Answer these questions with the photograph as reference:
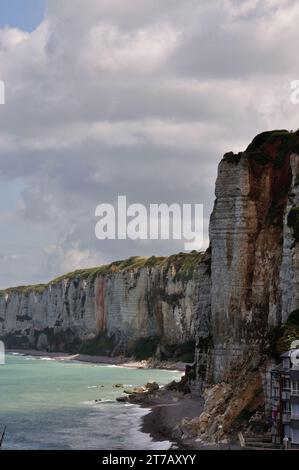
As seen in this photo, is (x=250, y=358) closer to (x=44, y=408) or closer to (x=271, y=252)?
(x=271, y=252)

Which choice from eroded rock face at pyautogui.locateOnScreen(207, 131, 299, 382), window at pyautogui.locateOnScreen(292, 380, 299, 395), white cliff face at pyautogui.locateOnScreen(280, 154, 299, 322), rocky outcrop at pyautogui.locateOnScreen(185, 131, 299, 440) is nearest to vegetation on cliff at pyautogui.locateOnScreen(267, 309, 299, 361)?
white cliff face at pyautogui.locateOnScreen(280, 154, 299, 322)

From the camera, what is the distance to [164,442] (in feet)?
246

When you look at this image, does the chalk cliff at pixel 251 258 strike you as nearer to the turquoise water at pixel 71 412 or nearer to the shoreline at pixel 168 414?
the shoreline at pixel 168 414

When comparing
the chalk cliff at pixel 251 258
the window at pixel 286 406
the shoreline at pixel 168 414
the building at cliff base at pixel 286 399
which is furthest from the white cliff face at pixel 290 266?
the shoreline at pixel 168 414

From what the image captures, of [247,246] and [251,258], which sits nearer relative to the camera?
[251,258]

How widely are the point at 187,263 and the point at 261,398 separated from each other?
390 ft

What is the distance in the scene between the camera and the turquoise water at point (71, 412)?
77.8m

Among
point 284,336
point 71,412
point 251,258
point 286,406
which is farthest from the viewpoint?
point 71,412

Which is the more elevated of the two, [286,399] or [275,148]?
[275,148]

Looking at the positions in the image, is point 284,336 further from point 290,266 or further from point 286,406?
point 286,406

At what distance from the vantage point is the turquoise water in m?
77.8

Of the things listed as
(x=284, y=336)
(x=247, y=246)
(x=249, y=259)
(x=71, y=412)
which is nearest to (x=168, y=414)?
(x=71, y=412)

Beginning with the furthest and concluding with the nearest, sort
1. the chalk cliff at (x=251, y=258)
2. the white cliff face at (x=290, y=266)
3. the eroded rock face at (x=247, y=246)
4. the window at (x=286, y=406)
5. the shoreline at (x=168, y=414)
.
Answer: the eroded rock face at (x=247, y=246)
the chalk cliff at (x=251, y=258)
the white cliff face at (x=290, y=266)
the shoreline at (x=168, y=414)
the window at (x=286, y=406)

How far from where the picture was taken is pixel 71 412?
101500mm
